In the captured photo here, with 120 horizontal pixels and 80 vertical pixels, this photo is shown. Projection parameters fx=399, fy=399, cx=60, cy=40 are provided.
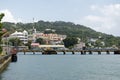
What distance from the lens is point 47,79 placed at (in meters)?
62.4

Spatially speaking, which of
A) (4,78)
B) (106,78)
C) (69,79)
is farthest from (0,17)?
(106,78)

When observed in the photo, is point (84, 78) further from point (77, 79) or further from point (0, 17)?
point (0, 17)

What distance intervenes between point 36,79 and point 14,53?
57.4m

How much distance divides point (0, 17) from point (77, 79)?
16.1m

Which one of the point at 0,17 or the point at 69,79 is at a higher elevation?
the point at 0,17

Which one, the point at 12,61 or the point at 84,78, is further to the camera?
the point at 12,61

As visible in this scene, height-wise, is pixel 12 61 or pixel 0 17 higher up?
pixel 0 17

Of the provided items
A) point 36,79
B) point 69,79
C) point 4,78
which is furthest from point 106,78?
point 4,78

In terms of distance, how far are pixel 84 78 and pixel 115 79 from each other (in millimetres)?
5081

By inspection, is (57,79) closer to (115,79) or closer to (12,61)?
(115,79)

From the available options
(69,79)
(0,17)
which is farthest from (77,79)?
(0,17)

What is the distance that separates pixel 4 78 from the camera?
62.5m

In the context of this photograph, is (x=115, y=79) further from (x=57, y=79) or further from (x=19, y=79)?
(x=19, y=79)

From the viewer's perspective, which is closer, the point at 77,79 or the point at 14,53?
the point at 77,79
